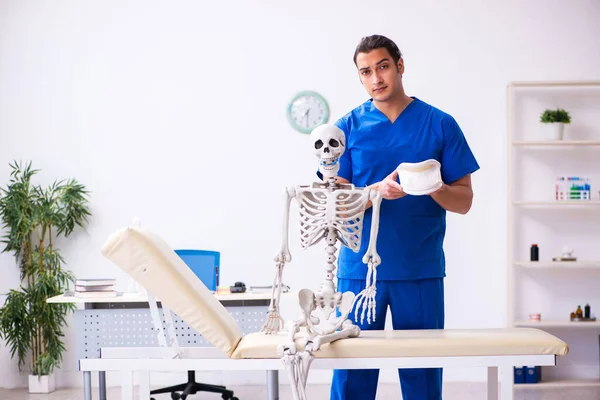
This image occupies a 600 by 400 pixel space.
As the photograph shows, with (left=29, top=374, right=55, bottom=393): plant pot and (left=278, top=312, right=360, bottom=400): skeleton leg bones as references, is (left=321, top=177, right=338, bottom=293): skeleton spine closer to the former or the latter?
(left=278, top=312, right=360, bottom=400): skeleton leg bones

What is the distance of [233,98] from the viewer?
4.84 metres

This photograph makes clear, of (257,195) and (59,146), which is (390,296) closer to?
(257,195)

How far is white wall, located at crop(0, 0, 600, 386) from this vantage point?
4770 mm

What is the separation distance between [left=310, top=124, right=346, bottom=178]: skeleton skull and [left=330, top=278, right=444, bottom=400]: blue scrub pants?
0.39 m

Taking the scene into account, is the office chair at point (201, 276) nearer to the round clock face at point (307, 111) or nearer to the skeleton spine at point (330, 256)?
the round clock face at point (307, 111)

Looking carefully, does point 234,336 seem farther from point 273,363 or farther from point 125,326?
point 125,326

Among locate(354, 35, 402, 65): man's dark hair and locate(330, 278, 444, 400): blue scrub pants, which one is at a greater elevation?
locate(354, 35, 402, 65): man's dark hair

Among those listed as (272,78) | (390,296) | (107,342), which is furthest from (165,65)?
(390,296)

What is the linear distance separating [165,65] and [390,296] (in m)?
3.11

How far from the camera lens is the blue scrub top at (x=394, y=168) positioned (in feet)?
7.24

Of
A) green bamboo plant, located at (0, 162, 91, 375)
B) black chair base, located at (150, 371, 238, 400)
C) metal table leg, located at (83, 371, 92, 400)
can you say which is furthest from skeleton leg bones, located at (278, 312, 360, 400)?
green bamboo plant, located at (0, 162, 91, 375)

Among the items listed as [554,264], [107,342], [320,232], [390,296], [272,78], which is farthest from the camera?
[272,78]

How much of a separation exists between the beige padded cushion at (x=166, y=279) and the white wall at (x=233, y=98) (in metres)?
2.81

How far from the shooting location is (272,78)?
15.8ft
